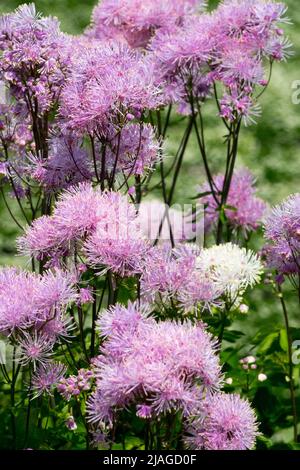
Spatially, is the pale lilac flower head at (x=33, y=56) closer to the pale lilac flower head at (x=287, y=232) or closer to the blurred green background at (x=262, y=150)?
the pale lilac flower head at (x=287, y=232)

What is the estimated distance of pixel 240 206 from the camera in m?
2.95

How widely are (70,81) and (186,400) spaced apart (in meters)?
0.82

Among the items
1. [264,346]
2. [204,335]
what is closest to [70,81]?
[204,335]

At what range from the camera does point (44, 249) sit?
214cm

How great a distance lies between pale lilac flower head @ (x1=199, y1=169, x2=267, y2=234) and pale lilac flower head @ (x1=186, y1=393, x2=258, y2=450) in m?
1.06

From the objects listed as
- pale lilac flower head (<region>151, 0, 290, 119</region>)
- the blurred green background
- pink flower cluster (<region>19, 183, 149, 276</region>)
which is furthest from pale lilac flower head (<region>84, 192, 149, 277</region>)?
the blurred green background

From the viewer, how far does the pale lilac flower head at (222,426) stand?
1889 millimetres

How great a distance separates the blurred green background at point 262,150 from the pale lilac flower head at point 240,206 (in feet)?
4.07

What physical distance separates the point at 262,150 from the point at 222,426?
10.7 ft

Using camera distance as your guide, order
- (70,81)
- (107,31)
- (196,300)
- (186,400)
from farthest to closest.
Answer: (107,31)
(70,81)
(196,300)
(186,400)

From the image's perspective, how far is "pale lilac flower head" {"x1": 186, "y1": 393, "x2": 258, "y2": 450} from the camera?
1889 mm

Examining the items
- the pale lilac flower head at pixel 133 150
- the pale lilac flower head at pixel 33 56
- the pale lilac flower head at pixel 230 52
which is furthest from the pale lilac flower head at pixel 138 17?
the pale lilac flower head at pixel 133 150

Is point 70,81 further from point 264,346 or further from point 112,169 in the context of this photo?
point 264,346
